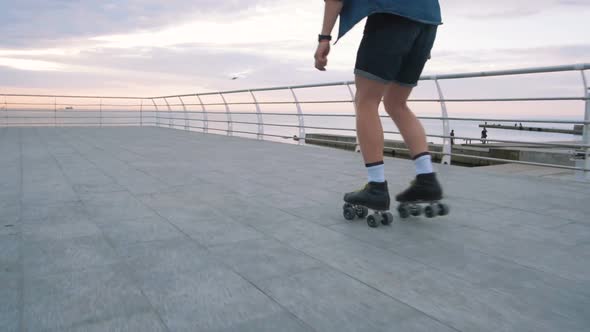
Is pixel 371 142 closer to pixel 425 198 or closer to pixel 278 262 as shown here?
pixel 425 198

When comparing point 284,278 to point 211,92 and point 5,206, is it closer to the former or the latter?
point 5,206

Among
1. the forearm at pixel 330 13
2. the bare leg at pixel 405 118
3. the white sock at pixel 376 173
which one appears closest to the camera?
the forearm at pixel 330 13

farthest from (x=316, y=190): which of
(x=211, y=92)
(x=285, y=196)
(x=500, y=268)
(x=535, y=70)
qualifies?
(x=211, y=92)

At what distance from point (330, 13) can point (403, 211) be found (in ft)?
3.00

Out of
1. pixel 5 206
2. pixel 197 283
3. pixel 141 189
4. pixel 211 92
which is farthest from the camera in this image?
pixel 211 92

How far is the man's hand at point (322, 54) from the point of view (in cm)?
187

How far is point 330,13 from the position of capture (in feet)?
6.06

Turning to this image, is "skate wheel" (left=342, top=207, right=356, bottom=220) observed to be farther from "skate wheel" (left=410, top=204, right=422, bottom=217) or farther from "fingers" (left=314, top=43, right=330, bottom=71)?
"fingers" (left=314, top=43, right=330, bottom=71)

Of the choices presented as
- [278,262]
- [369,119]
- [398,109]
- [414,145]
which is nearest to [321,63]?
[369,119]

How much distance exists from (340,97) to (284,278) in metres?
4.98

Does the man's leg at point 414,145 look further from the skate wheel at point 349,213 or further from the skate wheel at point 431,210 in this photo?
the skate wheel at point 349,213

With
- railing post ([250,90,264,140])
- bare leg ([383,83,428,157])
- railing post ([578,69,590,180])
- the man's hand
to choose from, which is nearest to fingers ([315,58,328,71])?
the man's hand

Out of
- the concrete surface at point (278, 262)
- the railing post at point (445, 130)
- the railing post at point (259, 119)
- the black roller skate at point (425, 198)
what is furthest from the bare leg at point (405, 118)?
the railing post at point (259, 119)

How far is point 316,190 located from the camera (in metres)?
2.81
